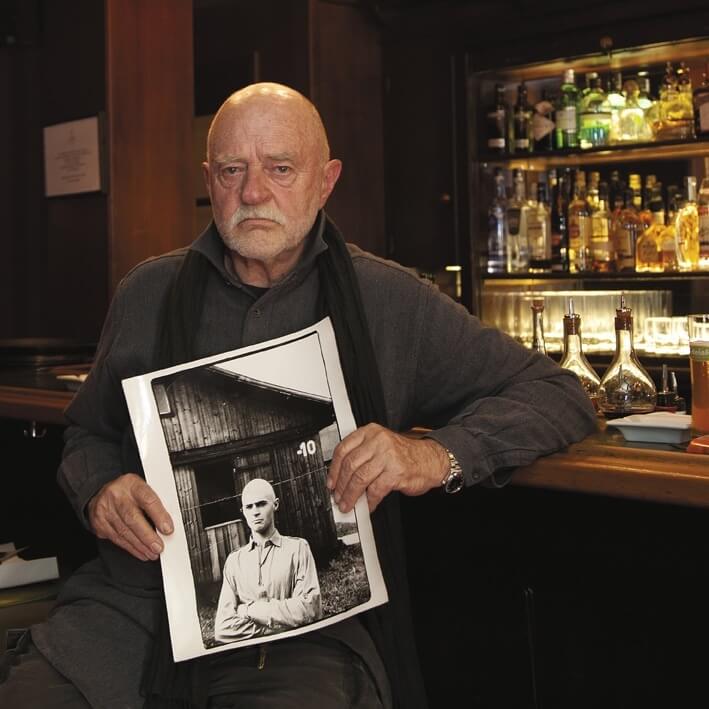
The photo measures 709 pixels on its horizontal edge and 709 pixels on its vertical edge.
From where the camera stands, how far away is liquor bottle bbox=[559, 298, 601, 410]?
1.91 meters

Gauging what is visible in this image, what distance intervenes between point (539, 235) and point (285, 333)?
Answer: 8.42ft

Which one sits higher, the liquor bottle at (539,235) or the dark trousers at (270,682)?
the liquor bottle at (539,235)

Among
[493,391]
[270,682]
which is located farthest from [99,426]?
[493,391]

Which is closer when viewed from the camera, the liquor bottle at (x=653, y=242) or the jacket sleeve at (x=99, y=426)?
the jacket sleeve at (x=99, y=426)

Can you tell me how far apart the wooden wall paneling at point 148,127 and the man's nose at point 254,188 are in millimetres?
2494

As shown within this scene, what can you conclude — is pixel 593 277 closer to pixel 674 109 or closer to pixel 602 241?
pixel 602 241

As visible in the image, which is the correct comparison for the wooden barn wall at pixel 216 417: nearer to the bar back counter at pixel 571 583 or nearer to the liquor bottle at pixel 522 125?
the bar back counter at pixel 571 583

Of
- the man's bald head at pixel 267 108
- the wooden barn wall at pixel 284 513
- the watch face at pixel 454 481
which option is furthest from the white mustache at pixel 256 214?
the watch face at pixel 454 481

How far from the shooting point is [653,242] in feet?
12.3

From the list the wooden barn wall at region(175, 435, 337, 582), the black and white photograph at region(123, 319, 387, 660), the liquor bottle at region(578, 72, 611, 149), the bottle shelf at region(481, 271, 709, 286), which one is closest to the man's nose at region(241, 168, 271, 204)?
the black and white photograph at region(123, 319, 387, 660)

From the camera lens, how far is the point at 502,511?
173 cm

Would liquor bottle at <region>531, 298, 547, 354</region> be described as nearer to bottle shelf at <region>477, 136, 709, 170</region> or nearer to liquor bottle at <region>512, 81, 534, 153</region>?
bottle shelf at <region>477, 136, 709, 170</region>

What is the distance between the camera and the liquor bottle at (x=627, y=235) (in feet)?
12.5

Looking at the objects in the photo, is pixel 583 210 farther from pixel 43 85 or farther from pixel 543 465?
pixel 543 465
